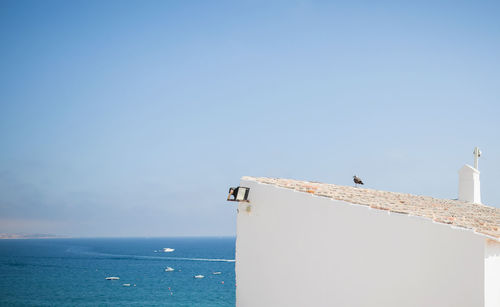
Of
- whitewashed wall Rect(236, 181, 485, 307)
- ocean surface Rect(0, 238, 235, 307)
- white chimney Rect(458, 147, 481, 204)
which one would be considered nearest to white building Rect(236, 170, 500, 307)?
whitewashed wall Rect(236, 181, 485, 307)

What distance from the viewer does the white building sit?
7.32m

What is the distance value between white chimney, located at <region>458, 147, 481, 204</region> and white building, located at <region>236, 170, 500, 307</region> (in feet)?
34.8

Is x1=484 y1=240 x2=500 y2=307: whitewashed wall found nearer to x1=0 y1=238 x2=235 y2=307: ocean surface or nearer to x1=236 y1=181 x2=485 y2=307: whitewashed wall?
x1=236 y1=181 x2=485 y2=307: whitewashed wall

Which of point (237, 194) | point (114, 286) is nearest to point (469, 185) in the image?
point (237, 194)

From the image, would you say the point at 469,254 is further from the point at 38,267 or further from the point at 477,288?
the point at 38,267

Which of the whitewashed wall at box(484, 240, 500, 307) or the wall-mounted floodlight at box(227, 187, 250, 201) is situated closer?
the whitewashed wall at box(484, 240, 500, 307)

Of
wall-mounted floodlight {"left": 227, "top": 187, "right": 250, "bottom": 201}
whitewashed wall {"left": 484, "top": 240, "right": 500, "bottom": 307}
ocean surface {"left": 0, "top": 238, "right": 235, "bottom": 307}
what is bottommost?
ocean surface {"left": 0, "top": 238, "right": 235, "bottom": 307}

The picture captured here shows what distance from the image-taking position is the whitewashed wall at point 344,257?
7387mm

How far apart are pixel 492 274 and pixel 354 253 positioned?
238 centimetres

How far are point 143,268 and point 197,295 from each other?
3099 centimetres

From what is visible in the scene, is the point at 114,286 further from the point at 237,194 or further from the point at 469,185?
the point at 237,194

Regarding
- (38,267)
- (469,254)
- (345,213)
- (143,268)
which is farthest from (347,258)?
(38,267)

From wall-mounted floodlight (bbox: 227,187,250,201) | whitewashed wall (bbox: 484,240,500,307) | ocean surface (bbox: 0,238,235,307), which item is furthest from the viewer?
ocean surface (bbox: 0,238,235,307)

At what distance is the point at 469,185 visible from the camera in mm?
19203
